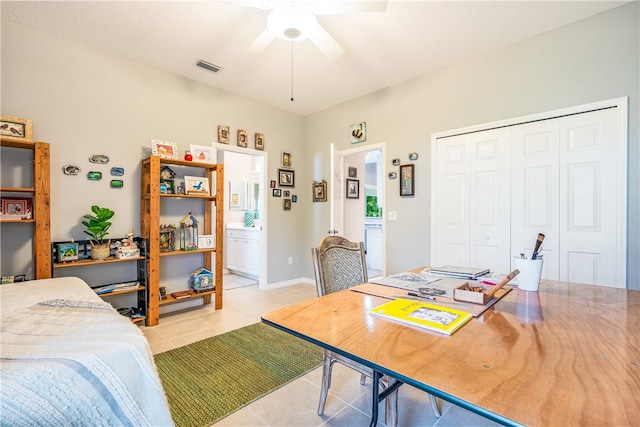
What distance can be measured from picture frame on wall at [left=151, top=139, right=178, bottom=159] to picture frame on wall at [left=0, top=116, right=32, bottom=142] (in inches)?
36.6

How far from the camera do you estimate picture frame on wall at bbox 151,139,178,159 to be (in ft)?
10.2

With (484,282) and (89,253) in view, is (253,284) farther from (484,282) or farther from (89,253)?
(484,282)

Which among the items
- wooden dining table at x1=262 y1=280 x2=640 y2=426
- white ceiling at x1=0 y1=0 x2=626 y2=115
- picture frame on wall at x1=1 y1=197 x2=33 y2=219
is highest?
white ceiling at x1=0 y1=0 x2=626 y2=115

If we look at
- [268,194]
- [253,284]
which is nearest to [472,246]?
[268,194]

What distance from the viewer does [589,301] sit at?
120 cm

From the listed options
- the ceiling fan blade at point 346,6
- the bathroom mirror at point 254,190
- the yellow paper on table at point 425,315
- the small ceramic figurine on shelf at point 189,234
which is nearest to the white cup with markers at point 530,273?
the yellow paper on table at point 425,315

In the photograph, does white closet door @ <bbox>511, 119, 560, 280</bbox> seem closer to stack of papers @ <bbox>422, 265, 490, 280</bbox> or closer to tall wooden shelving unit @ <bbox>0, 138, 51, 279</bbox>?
stack of papers @ <bbox>422, 265, 490, 280</bbox>

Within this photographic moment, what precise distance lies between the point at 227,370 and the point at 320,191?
114 inches

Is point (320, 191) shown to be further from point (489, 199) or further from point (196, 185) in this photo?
point (489, 199)

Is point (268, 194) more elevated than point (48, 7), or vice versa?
point (48, 7)

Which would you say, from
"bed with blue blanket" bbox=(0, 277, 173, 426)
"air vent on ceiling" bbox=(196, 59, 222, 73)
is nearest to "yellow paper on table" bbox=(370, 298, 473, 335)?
"bed with blue blanket" bbox=(0, 277, 173, 426)

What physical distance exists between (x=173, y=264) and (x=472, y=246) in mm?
3227

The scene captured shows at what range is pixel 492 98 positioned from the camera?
2.93 meters

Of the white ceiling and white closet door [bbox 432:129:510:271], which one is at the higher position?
the white ceiling
